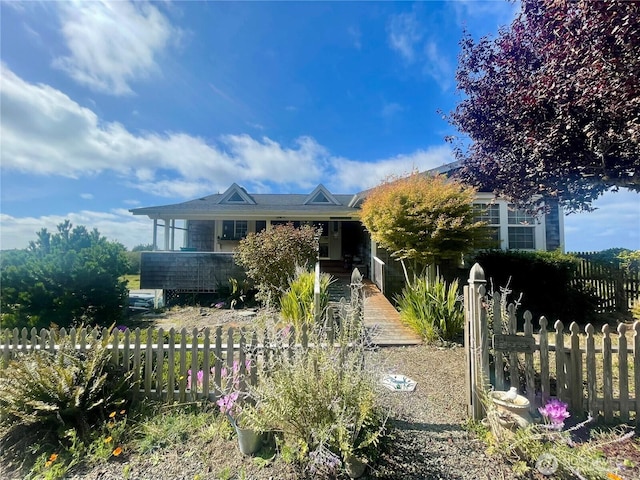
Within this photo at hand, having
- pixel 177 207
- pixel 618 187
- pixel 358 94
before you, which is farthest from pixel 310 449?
pixel 177 207

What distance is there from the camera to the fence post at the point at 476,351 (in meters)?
3.12

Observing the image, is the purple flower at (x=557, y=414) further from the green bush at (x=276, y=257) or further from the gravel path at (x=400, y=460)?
the green bush at (x=276, y=257)

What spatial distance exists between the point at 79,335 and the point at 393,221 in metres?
7.61

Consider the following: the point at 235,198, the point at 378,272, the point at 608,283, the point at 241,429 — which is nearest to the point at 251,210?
the point at 235,198

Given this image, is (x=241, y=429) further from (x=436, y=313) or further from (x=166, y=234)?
(x=166, y=234)

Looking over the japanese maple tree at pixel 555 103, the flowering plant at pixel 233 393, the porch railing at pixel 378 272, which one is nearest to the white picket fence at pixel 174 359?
the flowering plant at pixel 233 393

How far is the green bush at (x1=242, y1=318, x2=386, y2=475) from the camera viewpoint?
2352 mm

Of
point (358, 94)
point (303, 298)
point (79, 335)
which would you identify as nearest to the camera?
point (79, 335)

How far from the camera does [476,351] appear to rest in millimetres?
3191

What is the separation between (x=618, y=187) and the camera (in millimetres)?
6762

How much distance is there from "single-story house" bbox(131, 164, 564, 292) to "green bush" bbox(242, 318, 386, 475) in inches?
313

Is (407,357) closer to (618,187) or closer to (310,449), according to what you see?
(310,449)

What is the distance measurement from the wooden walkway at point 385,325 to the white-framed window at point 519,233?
595 centimetres

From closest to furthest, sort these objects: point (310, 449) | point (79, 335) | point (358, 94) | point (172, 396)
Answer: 1. point (310, 449)
2. point (172, 396)
3. point (79, 335)
4. point (358, 94)
